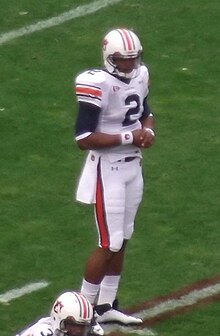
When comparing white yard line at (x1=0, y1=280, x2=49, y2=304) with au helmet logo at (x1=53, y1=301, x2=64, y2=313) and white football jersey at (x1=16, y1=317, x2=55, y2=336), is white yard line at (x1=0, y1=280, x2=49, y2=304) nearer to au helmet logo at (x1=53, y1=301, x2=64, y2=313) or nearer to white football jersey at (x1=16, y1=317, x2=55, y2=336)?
white football jersey at (x1=16, y1=317, x2=55, y2=336)

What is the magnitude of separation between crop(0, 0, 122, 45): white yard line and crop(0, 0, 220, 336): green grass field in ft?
0.23

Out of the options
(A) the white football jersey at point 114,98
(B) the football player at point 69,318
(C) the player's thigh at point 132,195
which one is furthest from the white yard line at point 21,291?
(B) the football player at point 69,318

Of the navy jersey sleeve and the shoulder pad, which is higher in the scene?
the shoulder pad

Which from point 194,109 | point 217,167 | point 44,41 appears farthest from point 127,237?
point 44,41

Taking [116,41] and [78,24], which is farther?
[78,24]

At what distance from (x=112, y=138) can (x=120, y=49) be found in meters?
0.50

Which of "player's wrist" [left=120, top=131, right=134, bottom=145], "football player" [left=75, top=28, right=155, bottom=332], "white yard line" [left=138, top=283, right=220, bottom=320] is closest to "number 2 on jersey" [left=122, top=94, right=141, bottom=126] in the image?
"football player" [left=75, top=28, right=155, bottom=332]

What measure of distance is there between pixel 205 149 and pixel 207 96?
Result: 40.3 inches

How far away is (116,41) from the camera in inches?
286

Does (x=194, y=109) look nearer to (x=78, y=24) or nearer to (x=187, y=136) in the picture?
(x=187, y=136)

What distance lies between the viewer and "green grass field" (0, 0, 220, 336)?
27.3ft

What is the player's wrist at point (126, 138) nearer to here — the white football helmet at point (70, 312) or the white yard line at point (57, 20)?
the white football helmet at point (70, 312)

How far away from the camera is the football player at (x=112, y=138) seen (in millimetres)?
7266

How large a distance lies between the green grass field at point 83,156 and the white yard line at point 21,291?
0.15 ft
